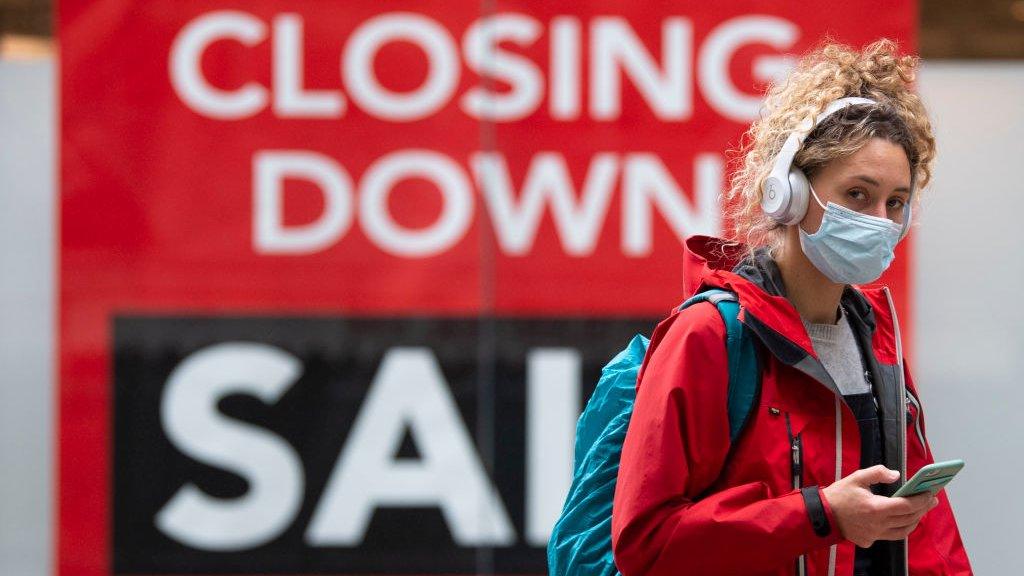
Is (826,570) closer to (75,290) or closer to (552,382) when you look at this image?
(552,382)

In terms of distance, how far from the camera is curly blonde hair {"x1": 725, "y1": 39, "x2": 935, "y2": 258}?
2.03 m

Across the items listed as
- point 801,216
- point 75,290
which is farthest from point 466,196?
point 801,216

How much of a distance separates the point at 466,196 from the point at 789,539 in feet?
10.7

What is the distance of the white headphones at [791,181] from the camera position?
6.66 ft

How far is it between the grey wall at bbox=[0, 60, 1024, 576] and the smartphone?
333cm

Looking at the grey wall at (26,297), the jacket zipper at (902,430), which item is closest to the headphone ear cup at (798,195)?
the jacket zipper at (902,430)

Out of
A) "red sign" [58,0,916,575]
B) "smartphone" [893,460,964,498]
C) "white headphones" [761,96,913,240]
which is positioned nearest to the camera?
"smartphone" [893,460,964,498]

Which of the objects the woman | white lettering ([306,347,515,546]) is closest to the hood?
the woman

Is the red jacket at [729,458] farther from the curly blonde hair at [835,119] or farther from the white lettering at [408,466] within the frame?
the white lettering at [408,466]

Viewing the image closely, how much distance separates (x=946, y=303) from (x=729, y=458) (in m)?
3.45

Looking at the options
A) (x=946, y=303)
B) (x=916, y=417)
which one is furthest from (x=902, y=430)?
(x=946, y=303)

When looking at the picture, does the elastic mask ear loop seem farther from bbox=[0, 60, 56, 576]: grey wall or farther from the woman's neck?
bbox=[0, 60, 56, 576]: grey wall

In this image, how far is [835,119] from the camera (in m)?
2.04

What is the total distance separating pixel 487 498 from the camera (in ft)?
16.4
